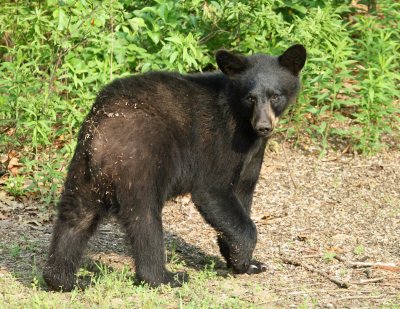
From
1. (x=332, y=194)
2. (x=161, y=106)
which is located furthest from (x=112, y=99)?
(x=332, y=194)

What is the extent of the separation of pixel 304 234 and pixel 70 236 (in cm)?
238

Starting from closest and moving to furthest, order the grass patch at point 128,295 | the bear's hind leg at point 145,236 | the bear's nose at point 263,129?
the grass patch at point 128,295 < the bear's hind leg at point 145,236 < the bear's nose at point 263,129

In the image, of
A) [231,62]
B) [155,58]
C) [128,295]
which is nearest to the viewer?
[128,295]

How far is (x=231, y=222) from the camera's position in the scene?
6.69 m

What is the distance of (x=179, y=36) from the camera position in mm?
8812

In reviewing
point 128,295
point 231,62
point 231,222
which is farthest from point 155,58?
point 128,295

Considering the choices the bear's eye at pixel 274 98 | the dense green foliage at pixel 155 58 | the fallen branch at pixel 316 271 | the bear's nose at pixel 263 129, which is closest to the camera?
the fallen branch at pixel 316 271

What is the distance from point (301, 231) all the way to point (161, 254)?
6.37 feet

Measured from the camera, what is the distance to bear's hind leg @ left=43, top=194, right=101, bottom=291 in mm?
6332

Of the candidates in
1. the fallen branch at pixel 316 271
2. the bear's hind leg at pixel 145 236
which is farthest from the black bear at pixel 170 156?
the fallen branch at pixel 316 271

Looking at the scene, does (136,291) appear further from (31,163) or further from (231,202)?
(31,163)

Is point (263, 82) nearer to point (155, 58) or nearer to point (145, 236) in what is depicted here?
point (145, 236)

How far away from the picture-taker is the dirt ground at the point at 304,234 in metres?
6.50

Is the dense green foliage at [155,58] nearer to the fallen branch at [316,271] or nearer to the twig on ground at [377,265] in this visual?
the fallen branch at [316,271]
